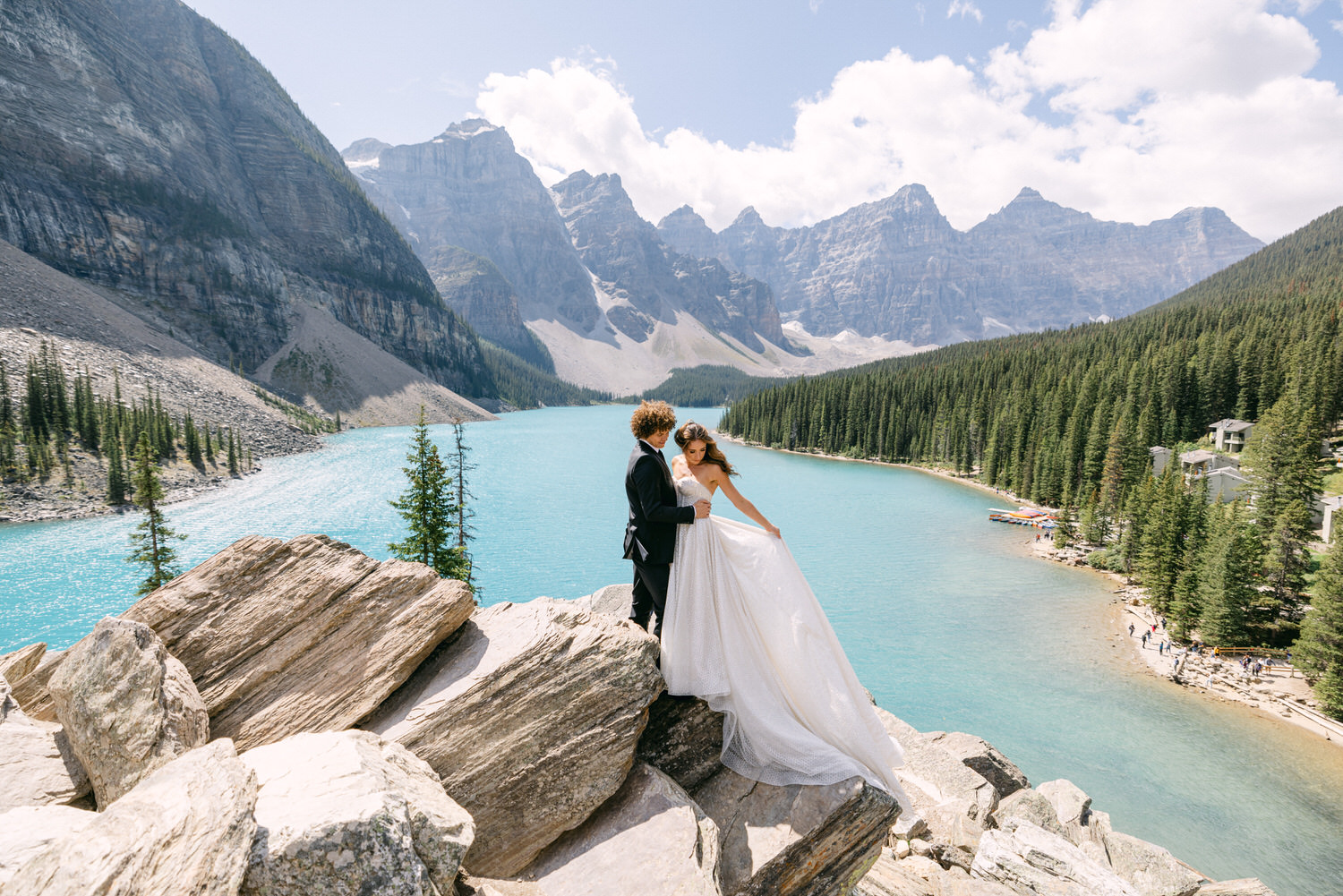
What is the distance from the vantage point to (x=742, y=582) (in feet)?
22.9

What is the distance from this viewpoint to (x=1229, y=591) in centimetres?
2992

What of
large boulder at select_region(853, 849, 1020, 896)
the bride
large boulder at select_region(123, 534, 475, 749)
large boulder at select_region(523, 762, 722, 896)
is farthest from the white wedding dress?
large boulder at select_region(123, 534, 475, 749)

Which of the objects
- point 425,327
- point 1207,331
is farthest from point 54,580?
point 425,327

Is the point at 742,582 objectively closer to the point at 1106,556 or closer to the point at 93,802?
the point at 93,802

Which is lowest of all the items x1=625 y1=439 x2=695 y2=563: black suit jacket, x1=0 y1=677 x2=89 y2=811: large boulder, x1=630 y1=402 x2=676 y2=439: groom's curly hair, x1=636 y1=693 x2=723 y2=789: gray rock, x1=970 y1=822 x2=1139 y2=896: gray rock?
x1=970 y1=822 x2=1139 y2=896: gray rock

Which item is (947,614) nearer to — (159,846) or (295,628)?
(295,628)

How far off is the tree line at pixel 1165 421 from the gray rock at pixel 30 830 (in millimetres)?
39700

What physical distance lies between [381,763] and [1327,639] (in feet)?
129

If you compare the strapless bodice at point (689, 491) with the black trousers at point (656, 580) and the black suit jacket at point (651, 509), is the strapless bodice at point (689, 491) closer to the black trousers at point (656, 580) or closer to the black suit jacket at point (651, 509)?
the black suit jacket at point (651, 509)

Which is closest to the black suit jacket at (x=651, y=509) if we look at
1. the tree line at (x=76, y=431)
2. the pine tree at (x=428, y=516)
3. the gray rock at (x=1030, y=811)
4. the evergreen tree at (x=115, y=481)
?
the gray rock at (x=1030, y=811)

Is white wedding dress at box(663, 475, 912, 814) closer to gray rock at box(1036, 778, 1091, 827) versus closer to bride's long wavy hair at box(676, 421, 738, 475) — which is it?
bride's long wavy hair at box(676, 421, 738, 475)

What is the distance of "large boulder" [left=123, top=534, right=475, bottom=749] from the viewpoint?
6.18m

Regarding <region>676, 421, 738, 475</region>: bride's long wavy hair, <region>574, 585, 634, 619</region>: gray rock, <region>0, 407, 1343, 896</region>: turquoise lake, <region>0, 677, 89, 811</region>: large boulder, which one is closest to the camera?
<region>0, 677, 89, 811</region>: large boulder

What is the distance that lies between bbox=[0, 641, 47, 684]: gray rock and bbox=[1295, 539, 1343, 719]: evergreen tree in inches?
1641
